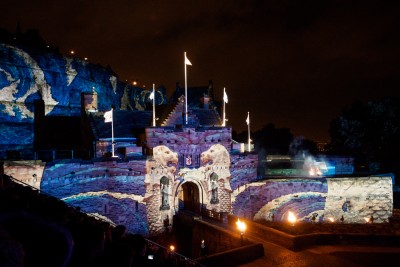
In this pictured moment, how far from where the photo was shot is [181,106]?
30.7m

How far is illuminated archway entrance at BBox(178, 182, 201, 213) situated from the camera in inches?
Result: 1161

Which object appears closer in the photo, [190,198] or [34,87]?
[190,198]

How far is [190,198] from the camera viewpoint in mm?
30812

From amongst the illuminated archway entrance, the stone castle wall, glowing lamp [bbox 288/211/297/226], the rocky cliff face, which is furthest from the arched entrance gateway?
the rocky cliff face

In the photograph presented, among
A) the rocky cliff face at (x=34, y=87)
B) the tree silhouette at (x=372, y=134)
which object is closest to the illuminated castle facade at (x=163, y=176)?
the rocky cliff face at (x=34, y=87)

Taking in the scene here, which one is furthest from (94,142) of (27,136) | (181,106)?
(27,136)

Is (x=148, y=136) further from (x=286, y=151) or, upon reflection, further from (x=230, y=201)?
(x=286, y=151)

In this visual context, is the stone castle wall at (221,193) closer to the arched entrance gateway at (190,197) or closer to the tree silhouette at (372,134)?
the arched entrance gateway at (190,197)

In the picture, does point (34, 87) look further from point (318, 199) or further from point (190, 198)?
point (318, 199)

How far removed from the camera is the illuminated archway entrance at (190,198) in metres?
Answer: 29.5

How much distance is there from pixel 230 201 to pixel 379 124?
29442mm

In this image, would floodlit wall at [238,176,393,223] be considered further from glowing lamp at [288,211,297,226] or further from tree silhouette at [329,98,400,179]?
tree silhouette at [329,98,400,179]

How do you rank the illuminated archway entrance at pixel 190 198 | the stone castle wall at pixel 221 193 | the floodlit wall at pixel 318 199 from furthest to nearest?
the floodlit wall at pixel 318 199, the illuminated archway entrance at pixel 190 198, the stone castle wall at pixel 221 193

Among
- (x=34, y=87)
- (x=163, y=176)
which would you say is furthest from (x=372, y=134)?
(x=34, y=87)
